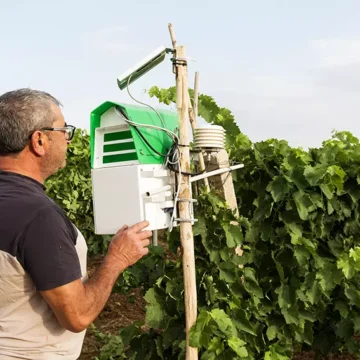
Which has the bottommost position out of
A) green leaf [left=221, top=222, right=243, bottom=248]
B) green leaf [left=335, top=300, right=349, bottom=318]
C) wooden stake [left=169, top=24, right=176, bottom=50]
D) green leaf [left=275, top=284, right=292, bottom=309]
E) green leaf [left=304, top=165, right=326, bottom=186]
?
green leaf [left=335, top=300, right=349, bottom=318]

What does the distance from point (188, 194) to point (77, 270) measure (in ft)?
4.37

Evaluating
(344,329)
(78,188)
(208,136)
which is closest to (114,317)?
(78,188)

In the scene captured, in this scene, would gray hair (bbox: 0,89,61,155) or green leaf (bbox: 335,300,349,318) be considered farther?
green leaf (bbox: 335,300,349,318)

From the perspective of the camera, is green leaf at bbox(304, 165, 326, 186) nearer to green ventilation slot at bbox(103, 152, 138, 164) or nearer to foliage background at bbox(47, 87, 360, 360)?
foliage background at bbox(47, 87, 360, 360)

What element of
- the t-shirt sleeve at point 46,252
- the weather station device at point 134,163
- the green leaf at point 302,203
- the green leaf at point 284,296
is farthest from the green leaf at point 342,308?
the t-shirt sleeve at point 46,252

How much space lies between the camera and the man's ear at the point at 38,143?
222cm

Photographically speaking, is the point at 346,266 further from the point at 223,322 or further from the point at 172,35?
the point at 172,35

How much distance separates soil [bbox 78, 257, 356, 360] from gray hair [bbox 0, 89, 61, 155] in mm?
3967

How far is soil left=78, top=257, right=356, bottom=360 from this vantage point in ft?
19.0

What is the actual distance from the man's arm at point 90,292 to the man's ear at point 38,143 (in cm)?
52

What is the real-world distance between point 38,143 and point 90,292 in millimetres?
609

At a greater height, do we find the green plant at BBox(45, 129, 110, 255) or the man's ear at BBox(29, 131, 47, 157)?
the man's ear at BBox(29, 131, 47, 157)

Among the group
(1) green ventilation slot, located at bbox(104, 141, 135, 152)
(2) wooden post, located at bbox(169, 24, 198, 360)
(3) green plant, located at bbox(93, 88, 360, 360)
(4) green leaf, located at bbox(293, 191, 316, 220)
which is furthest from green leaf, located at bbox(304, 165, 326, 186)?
(1) green ventilation slot, located at bbox(104, 141, 135, 152)

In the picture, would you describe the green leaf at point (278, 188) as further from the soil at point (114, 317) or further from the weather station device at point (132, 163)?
the soil at point (114, 317)
